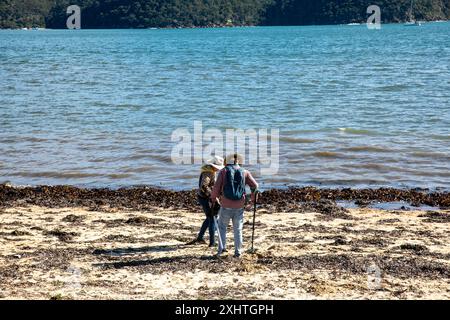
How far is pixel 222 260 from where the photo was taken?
41.9ft

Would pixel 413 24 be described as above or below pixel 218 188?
above

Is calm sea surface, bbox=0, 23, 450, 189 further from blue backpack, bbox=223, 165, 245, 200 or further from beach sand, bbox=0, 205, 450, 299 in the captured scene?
blue backpack, bbox=223, 165, 245, 200

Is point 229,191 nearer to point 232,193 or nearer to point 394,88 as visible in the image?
point 232,193

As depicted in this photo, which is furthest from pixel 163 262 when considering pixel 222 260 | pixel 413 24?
pixel 413 24

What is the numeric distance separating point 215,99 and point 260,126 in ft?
37.9

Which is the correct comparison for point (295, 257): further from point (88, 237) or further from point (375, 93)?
point (375, 93)

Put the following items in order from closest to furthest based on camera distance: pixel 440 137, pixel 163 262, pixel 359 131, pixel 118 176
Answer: pixel 163 262
pixel 118 176
pixel 440 137
pixel 359 131

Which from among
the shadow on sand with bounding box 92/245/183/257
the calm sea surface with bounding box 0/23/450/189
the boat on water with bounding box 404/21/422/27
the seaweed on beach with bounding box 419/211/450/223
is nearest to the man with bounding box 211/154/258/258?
the shadow on sand with bounding box 92/245/183/257

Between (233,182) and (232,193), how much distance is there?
0.20 metres

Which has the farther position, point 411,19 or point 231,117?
point 411,19

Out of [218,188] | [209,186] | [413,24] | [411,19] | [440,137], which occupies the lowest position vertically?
[440,137]

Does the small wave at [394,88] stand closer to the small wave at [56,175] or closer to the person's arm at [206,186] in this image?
the small wave at [56,175]

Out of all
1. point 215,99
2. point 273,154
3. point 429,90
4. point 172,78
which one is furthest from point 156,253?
→ point 172,78

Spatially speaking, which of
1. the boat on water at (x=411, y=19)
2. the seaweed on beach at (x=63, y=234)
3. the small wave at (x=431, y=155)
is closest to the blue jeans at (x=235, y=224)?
the seaweed on beach at (x=63, y=234)
